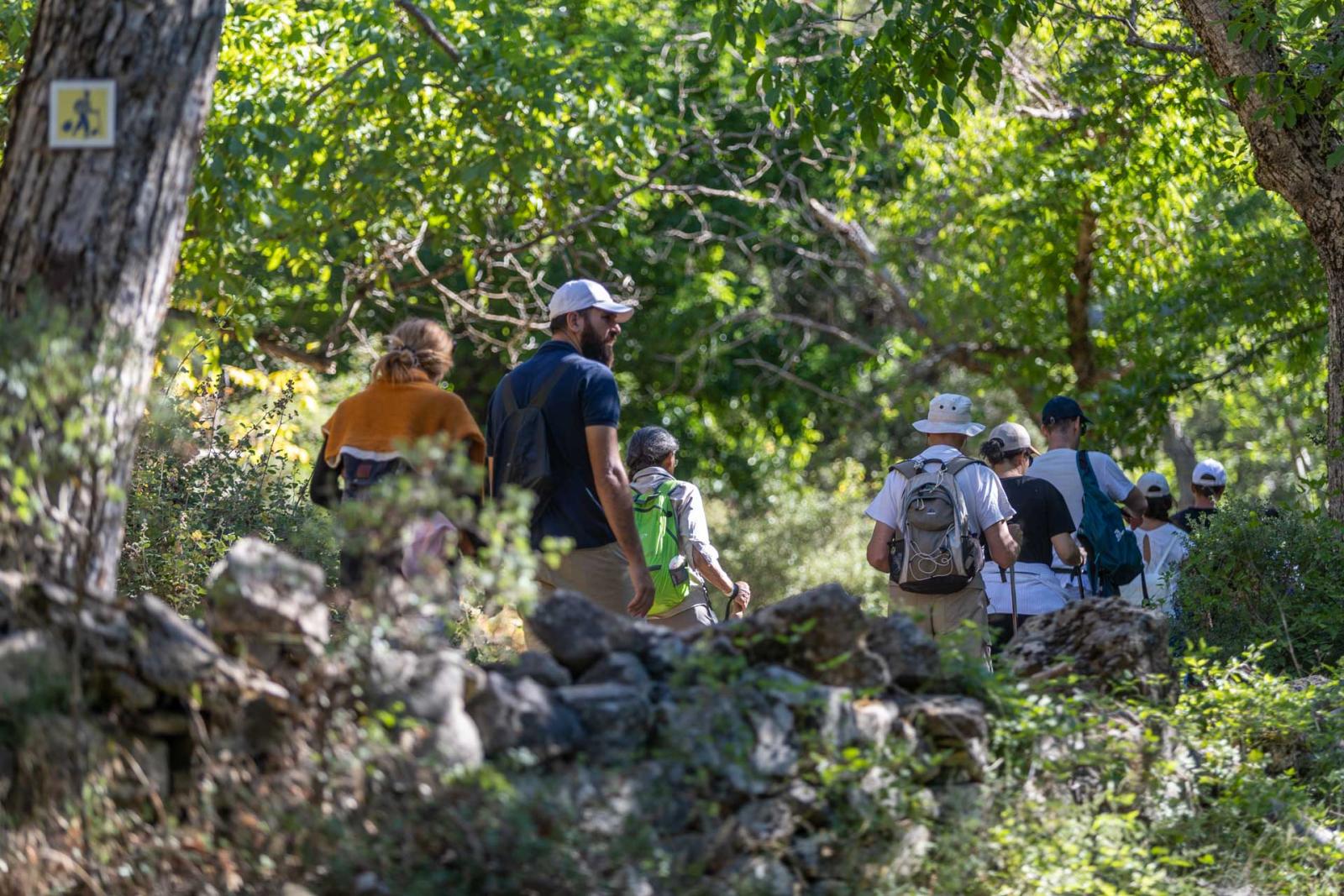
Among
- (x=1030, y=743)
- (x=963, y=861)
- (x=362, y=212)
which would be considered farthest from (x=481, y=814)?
(x=362, y=212)

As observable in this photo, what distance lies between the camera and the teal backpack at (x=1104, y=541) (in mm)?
6949

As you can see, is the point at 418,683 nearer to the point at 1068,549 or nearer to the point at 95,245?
the point at 95,245

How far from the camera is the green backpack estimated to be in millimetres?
6914

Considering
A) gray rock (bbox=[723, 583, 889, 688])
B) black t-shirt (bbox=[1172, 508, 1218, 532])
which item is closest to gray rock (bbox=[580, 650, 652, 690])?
gray rock (bbox=[723, 583, 889, 688])

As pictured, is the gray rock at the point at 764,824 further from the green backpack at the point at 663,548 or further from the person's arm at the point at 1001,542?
the green backpack at the point at 663,548

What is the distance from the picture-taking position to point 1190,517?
834 centimetres

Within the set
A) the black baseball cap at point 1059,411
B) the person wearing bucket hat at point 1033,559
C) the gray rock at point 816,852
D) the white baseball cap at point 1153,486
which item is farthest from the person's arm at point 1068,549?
the gray rock at point 816,852

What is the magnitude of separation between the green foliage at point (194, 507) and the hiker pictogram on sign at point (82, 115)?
2374mm

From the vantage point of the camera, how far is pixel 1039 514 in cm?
682

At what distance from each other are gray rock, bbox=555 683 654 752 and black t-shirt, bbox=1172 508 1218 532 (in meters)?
4.44

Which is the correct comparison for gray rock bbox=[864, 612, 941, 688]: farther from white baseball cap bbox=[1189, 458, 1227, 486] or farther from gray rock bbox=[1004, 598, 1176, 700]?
white baseball cap bbox=[1189, 458, 1227, 486]

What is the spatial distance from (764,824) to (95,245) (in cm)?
225

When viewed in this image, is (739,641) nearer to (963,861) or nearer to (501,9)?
(963,861)

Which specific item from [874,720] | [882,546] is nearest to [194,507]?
[882,546]
